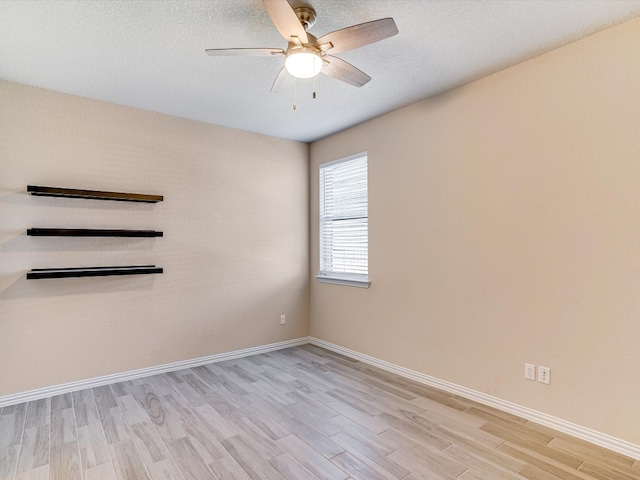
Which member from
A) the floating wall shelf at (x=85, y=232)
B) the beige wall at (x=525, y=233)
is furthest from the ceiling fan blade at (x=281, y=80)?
the floating wall shelf at (x=85, y=232)

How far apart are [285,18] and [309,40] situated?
222 mm

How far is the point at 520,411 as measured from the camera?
102 inches

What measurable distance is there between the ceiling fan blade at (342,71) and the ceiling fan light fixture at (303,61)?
0.11m

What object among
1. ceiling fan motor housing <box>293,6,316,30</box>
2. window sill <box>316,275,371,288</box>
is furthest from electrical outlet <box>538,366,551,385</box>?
ceiling fan motor housing <box>293,6,316,30</box>

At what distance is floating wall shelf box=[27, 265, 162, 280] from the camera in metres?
2.89

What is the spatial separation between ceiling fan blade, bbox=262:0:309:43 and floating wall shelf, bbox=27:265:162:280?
2.51m

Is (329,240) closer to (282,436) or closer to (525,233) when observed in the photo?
(525,233)

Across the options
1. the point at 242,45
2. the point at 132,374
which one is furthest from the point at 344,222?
the point at 132,374

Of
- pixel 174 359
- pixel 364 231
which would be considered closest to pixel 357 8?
pixel 364 231

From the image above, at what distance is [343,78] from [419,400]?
8.22ft

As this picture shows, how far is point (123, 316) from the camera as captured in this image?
337 cm

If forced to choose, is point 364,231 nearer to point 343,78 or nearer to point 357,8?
point 343,78

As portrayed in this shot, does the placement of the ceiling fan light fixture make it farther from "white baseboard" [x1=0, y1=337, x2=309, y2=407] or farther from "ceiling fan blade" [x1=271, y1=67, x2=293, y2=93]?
"white baseboard" [x1=0, y1=337, x2=309, y2=407]

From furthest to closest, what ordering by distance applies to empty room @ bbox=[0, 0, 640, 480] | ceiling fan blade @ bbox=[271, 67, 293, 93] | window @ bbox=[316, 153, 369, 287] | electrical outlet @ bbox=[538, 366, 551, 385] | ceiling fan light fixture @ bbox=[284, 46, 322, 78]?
1. window @ bbox=[316, 153, 369, 287]
2. electrical outlet @ bbox=[538, 366, 551, 385]
3. ceiling fan blade @ bbox=[271, 67, 293, 93]
4. empty room @ bbox=[0, 0, 640, 480]
5. ceiling fan light fixture @ bbox=[284, 46, 322, 78]
